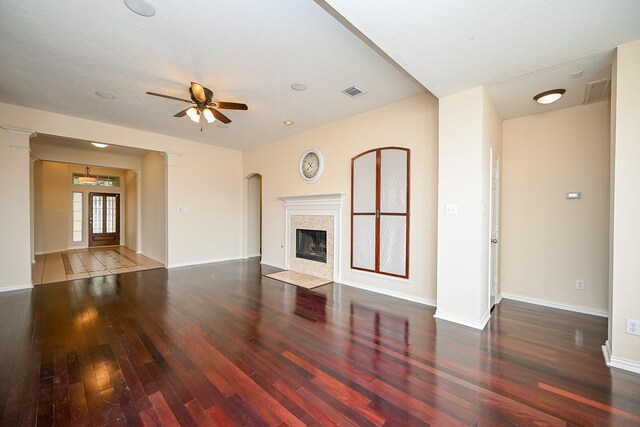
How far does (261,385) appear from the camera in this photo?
1937 mm

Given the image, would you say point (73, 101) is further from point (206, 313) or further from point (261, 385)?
point (261, 385)

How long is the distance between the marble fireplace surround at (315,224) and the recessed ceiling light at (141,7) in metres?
3.34

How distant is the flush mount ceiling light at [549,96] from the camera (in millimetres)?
2965

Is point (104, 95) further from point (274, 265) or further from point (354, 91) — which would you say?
point (274, 265)

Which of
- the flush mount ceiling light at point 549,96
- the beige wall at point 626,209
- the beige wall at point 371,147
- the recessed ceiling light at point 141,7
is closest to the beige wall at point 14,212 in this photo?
→ the recessed ceiling light at point 141,7

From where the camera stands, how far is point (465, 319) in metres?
3.03

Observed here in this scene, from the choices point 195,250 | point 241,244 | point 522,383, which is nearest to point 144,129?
point 195,250

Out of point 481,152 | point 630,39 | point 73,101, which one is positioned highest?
point 73,101

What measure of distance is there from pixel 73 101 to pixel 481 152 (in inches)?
227

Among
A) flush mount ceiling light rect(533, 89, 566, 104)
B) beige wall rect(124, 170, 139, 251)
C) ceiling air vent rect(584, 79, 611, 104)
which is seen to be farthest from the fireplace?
beige wall rect(124, 170, 139, 251)

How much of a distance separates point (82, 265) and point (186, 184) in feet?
10.3

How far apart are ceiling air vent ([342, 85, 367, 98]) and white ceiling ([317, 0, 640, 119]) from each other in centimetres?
97

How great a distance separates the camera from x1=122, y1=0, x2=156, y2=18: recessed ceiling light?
2.12 meters

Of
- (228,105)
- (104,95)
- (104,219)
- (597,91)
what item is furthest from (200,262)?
(597,91)
